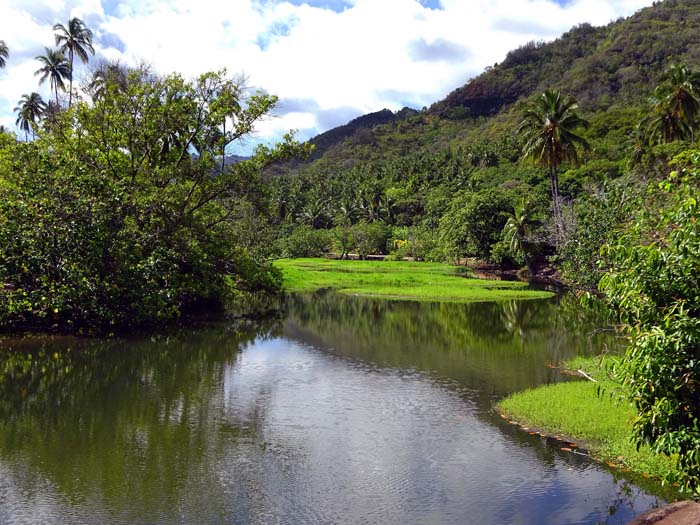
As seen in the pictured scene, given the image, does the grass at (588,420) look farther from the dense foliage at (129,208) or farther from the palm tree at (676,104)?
the palm tree at (676,104)

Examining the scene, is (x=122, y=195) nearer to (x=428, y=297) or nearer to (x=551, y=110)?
(x=428, y=297)

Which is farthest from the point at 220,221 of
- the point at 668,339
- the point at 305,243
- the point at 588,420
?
the point at 305,243

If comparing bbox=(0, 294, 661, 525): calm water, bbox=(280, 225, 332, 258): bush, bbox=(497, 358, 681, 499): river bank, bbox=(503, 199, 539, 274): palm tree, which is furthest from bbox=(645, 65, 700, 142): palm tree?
bbox=(280, 225, 332, 258): bush

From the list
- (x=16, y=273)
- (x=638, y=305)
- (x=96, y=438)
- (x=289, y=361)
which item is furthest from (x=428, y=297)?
(x=638, y=305)

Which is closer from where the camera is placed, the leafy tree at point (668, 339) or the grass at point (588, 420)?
the leafy tree at point (668, 339)

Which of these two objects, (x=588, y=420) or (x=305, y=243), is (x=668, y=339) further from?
(x=305, y=243)

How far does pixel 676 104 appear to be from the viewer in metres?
52.0

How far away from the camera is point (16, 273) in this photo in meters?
26.0

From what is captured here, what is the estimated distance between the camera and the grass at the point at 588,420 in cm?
1282

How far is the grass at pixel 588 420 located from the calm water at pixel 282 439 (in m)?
0.63

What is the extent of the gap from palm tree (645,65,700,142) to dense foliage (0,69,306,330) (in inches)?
1414

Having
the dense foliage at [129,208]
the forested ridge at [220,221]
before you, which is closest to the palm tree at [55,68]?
the forested ridge at [220,221]

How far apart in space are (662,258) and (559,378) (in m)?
13.7

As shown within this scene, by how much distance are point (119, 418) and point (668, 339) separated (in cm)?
1384
